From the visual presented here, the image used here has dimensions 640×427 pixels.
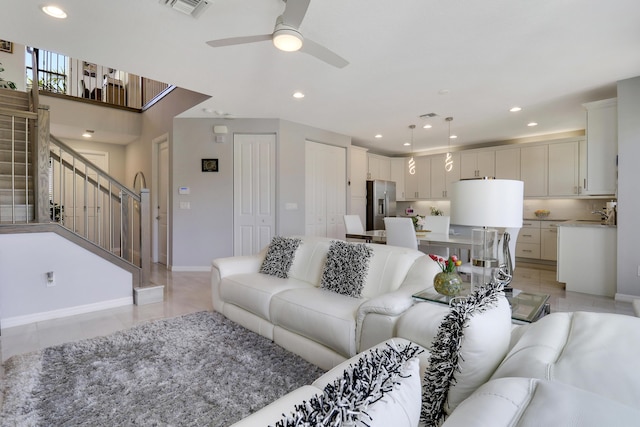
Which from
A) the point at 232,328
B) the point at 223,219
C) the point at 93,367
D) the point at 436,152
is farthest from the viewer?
the point at 436,152

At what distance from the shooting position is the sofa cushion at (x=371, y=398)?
1.58ft

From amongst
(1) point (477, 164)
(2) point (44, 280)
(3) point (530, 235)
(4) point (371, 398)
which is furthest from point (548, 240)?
(2) point (44, 280)

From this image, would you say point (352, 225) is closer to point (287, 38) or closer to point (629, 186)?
point (287, 38)

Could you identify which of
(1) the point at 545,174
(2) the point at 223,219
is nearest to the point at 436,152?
(1) the point at 545,174

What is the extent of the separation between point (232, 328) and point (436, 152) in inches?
274

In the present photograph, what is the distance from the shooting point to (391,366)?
2.00ft

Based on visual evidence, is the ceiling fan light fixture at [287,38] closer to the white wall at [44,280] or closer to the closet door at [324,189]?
the white wall at [44,280]

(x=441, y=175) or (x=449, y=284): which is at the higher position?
(x=441, y=175)

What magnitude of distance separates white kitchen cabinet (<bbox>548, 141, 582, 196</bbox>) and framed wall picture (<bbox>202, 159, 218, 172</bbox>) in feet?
21.0

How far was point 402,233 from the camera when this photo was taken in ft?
12.0

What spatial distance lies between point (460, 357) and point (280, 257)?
2349 mm

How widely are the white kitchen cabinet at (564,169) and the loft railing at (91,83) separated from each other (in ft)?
24.8

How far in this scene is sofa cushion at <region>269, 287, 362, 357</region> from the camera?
6.43ft

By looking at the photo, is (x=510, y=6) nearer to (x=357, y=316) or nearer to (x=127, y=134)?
(x=357, y=316)
